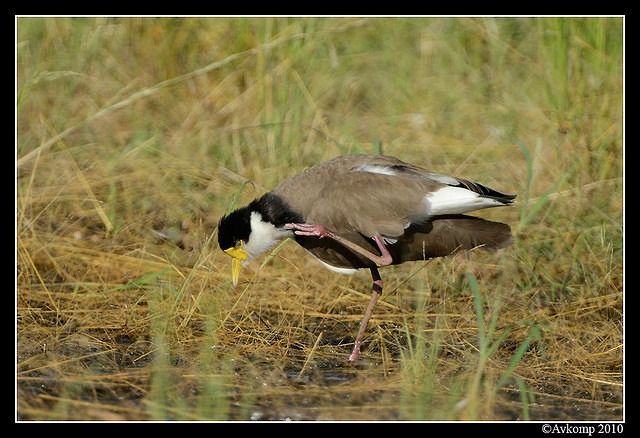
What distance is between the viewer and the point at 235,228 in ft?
14.7

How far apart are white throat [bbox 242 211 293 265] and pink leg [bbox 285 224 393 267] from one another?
6.7 inches

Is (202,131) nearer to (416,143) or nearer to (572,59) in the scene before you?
(416,143)

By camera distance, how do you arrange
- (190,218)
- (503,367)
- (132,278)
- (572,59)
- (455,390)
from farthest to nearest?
(572,59)
(190,218)
(132,278)
(503,367)
(455,390)

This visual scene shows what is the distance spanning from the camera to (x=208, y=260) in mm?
5117

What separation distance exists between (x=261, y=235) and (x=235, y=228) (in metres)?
0.14

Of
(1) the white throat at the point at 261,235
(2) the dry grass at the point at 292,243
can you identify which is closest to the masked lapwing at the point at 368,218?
(1) the white throat at the point at 261,235

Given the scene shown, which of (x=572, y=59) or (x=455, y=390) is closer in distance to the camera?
(x=455, y=390)

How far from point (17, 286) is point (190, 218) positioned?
124 cm

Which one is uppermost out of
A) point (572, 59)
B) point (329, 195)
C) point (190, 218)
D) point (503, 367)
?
point (572, 59)

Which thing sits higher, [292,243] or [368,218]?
[368,218]

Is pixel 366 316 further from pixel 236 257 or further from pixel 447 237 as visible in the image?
pixel 236 257

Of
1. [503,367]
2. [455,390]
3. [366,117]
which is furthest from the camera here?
[366,117]

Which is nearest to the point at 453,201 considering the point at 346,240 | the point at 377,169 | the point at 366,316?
the point at 377,169

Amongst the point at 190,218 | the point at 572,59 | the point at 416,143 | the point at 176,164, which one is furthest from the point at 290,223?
the point at 572,59
